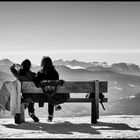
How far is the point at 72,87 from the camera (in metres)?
11.3

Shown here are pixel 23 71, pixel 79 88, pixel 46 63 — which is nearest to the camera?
pixel 79 88

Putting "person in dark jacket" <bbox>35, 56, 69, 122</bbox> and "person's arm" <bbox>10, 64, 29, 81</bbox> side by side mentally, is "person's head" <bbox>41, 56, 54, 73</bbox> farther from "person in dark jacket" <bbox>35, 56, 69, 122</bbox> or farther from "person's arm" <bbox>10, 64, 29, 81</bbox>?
"person's arm" <bbox>10, 64, 29, 81</bbox>

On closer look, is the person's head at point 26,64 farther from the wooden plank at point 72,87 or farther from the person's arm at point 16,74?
the wooden plank at point 72,87

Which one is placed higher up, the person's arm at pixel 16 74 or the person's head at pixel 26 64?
the person's head at pixel 26 64

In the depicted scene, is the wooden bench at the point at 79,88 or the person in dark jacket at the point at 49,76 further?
the person in dark jacket at the point at 49,76

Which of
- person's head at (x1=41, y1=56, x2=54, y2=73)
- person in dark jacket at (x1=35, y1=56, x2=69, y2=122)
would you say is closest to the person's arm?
person in dark jacket at (x1=35, y1=56, x2=69, y2=122)

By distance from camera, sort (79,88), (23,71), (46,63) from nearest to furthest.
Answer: (79,88) → (46,63) → (23,71)

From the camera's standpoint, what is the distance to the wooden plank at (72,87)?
11.3m

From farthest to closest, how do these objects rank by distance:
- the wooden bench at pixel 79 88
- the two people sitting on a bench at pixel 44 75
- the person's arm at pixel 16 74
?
1. the person's arm at pixel 16 74
2. the two people sitting on a bench at pixel 44 75
3. the wooden bench at pixel 79 88

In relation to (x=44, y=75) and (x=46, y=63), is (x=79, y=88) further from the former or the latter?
(x=46, y=63)

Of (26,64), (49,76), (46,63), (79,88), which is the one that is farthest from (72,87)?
(26,64)

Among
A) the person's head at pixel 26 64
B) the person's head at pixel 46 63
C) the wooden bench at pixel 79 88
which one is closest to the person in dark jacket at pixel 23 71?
the person's head at pixel 26 64

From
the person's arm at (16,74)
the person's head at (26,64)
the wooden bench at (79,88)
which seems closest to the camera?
the wooden bench at (79,88)

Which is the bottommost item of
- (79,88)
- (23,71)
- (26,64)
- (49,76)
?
(79,88)
